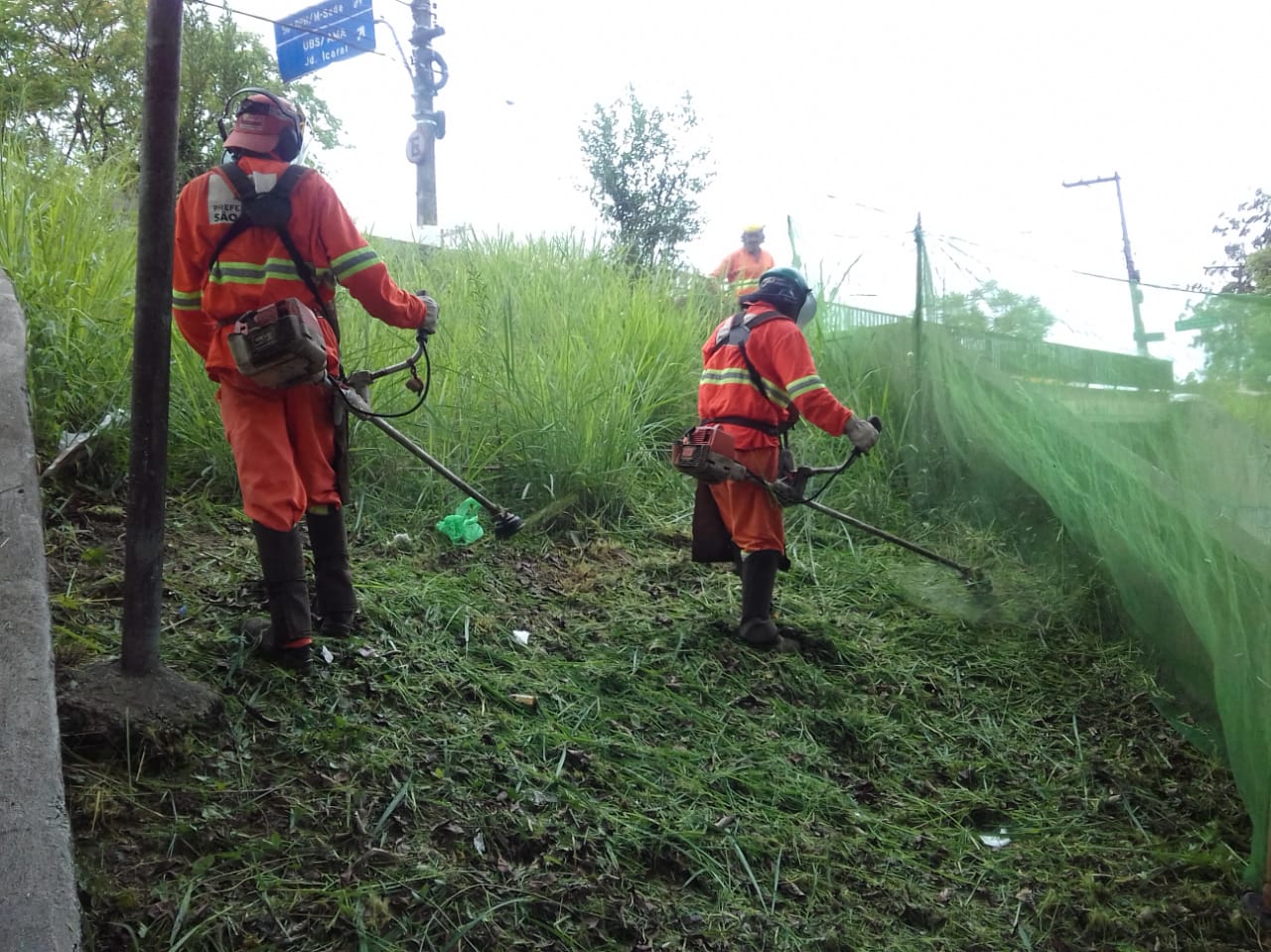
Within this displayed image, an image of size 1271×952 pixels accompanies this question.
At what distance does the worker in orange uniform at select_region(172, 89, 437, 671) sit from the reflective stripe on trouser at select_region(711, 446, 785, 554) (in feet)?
5.44

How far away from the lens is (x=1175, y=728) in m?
3.99

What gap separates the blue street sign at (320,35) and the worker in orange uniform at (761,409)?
692cm

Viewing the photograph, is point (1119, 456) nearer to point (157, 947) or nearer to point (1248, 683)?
point (1248, 683)

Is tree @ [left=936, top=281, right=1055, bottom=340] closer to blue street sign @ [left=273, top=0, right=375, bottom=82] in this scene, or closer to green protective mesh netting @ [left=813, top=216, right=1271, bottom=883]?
green protective mesh netting @ [left=813, top=216, right=1271, bottom=883]

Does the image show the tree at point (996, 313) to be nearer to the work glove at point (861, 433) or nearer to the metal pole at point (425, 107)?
the work glove at point (861, 433)

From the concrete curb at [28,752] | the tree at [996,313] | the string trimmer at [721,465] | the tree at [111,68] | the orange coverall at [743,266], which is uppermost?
the tree at [111,68]

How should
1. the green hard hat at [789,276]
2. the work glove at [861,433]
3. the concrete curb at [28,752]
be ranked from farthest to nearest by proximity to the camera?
1. the green hard hat at [789,276]
2. the work glove at [861,433]
3. the concrete curb at [28,752]

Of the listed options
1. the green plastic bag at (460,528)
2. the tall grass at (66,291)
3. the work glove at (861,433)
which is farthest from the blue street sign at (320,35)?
the work glove at (861,433)

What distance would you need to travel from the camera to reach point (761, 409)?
430cm

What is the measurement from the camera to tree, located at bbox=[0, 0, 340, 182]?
7.91 m

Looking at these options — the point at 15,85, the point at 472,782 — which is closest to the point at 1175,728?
the point at 472,782

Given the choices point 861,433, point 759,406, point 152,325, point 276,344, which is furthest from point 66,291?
point 861,433

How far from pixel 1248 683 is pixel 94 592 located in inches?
138

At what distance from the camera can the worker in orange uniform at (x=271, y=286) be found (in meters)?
3.08
